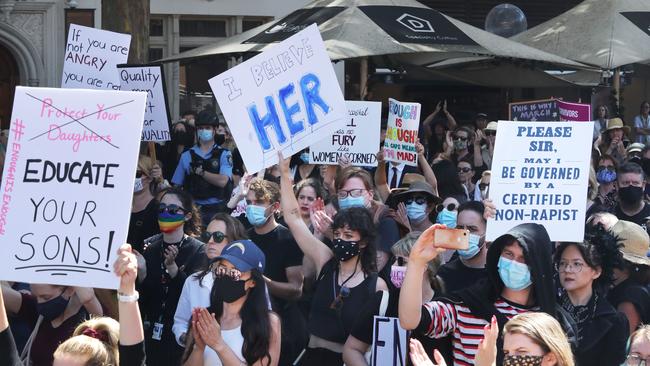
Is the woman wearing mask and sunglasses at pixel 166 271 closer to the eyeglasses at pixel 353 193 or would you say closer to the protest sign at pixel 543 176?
the eyeglasses at pixel 353 193

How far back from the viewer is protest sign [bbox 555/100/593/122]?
34.6ft

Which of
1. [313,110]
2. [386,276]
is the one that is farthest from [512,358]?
[313,110]

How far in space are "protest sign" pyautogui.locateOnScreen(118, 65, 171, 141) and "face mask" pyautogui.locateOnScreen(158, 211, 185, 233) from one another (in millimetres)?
2961

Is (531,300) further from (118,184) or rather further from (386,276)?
(118,184)

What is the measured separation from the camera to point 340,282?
6.30 metres

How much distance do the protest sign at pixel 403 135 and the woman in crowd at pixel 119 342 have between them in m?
5.15

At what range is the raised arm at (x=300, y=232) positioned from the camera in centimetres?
659

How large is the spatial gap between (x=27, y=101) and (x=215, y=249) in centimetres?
183

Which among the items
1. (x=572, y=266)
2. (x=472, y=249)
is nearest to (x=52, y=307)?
(x=472, y=249)

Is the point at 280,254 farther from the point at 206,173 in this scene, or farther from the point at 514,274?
the point at 206,173

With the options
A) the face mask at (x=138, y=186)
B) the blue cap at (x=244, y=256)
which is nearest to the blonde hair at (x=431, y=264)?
the blue cap at (x=244, y=256)

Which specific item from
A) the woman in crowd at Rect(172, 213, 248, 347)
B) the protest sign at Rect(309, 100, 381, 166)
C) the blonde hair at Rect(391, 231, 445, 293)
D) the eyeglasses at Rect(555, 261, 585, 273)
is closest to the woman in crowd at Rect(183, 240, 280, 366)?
the woman in crowd at Rect(172, 213, 248, 347)

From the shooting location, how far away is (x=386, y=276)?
6.64 metres

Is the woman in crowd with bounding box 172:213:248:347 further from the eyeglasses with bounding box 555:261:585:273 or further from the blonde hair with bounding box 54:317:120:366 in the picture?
the eyeglasses with bounding box 555:261:585:273
